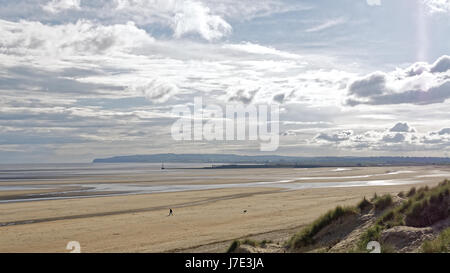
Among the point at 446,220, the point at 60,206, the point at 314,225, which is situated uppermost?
the point at 446,220

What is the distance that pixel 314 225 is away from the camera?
15.8 m

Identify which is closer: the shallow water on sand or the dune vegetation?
the dune vegetation

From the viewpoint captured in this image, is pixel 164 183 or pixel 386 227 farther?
pixel 164 183

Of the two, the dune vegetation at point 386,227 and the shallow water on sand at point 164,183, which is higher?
the dune vegetation at point 386,227

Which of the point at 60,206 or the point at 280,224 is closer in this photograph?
the point at 280,224

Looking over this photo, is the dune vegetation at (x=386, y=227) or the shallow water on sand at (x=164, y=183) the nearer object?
the dune vegetation at (x=386, y=227)

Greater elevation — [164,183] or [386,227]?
[386,227]

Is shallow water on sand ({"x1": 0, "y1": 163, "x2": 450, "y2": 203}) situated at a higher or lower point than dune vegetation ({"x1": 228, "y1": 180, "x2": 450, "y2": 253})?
lower
